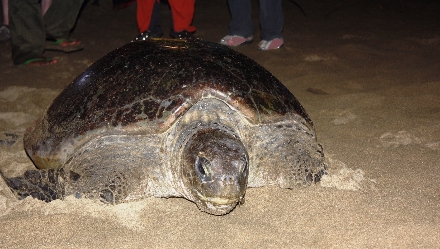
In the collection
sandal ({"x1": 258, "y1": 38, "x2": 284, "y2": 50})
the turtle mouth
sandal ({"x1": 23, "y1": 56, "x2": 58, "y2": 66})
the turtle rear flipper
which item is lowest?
sandal ({"x1": 23, "y1": 56, "x2": 58, "y2": 66})

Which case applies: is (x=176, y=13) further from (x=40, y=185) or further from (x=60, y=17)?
(x=40, y=185)

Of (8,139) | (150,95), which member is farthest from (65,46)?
(150,95)

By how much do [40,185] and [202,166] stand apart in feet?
2.91

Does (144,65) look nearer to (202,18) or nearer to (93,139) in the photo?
(93,139)

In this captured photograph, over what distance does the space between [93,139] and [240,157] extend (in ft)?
2.83

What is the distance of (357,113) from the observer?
11.5ft

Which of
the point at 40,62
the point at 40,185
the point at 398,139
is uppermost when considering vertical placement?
the point at 40,185

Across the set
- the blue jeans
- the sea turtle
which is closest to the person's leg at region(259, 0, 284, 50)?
the blue jeans

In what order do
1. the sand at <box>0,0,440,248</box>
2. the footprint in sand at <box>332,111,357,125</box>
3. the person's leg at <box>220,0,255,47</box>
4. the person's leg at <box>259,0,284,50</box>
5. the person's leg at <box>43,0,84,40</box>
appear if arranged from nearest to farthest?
the sand at <box>0,0,440,248</box>
the footprint in sand at <box>332,111,357,125</box>
the person's leg at <box>43,0,84,40</box>
the person's leg at <box>259,0,284,50</box>
the person's leg at <box>220,0,255,47</box>

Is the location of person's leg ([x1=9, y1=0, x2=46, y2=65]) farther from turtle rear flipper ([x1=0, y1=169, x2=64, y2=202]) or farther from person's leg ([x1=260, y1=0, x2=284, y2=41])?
turtle rear flipper ([x1=0, y1=169, x2=64, y2=202])

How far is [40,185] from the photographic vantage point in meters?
2.23

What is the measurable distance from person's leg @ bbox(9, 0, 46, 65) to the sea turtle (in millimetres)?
2744

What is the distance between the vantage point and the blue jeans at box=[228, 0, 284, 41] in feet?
17.5

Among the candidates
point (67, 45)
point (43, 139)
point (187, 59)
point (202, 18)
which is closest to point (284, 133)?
point (187, 59)
